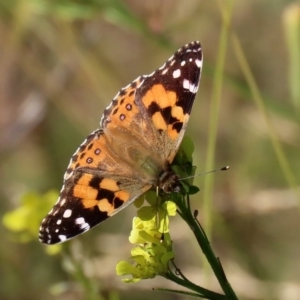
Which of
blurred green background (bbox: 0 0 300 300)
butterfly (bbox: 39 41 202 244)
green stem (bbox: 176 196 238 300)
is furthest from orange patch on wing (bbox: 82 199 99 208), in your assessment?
blurred green background (bbox: 0 0 300 300)

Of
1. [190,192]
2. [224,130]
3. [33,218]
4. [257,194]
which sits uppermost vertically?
[224,130]

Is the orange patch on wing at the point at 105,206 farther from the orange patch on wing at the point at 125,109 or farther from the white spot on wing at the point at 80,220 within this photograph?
the orange patch on wing at the point at 125,109

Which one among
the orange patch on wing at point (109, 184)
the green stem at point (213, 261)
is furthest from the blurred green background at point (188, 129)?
the green stem at point (213, 261)

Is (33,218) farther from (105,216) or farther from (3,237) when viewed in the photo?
(3,237)

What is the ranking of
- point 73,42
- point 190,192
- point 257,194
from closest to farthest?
point 190,192 < point 257,194 < point 73,42

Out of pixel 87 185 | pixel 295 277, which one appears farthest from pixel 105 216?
pixel 295 277

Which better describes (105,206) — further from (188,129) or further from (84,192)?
(188,129)
